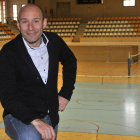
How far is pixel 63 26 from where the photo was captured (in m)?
23.8

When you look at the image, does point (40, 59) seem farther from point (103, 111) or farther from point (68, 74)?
point (103, 111)

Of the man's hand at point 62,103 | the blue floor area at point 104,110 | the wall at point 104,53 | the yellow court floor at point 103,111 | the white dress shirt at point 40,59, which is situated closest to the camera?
the white dress shirt at point 40,59

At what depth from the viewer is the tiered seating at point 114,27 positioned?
22.1 meters

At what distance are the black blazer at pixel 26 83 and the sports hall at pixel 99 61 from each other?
386 centimetres

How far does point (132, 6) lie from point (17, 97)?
2352 cm

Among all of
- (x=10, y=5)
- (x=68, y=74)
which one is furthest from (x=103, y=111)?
Answer: (x=10, y=5)

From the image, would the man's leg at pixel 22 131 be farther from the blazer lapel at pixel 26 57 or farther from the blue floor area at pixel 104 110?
the blue floor area at pixel 104 110

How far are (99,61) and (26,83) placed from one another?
61.0 ft

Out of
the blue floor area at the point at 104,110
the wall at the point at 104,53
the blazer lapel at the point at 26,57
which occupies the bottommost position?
the blue floor area at the point at 104,110

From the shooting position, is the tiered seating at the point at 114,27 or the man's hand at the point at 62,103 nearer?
the man's hand at the point at 62,103

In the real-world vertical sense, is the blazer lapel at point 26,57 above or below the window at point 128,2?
below

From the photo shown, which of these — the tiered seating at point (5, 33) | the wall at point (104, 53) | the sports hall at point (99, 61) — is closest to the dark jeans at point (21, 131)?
the sports hall at point (99, 61)

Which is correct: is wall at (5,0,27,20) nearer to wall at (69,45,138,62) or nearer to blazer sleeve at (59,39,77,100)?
wall at (69,45,138,62)

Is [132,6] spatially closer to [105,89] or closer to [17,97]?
[105,89]
